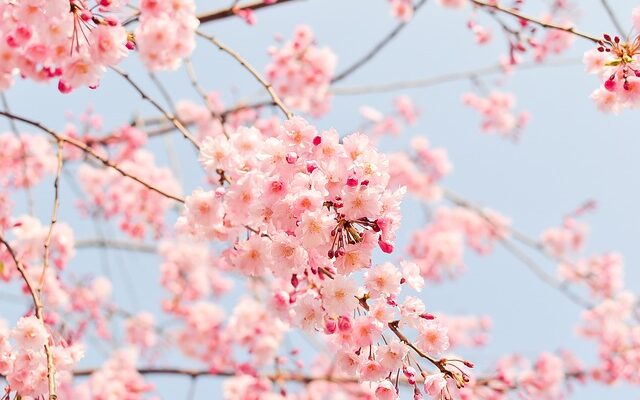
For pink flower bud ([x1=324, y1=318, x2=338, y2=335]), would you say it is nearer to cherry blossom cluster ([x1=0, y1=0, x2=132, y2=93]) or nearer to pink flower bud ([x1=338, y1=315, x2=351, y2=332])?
pink flower bud ([x1=338, y1=315, x2=351, y2=332])

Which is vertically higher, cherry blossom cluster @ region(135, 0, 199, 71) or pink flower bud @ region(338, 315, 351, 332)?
cherry blossom cluster @ region(135, 0, 199, 71)

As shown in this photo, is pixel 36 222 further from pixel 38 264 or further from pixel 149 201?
pixel 149 201

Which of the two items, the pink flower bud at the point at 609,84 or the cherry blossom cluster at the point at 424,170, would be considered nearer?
the pink flower bud at the point at 609,84

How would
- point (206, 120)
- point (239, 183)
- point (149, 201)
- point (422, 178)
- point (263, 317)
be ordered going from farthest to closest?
point (422, 178), point (206, 120), point (149, 201), point (263, 317), point (239, 183)

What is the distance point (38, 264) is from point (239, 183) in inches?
128

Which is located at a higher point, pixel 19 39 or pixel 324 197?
pixel 19 39

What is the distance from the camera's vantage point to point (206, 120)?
8125 mm

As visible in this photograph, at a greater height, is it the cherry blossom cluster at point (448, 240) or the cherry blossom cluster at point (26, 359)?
the cherry blossom cluster at point (448, 240)

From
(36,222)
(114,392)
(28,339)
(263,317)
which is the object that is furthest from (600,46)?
(114,392)

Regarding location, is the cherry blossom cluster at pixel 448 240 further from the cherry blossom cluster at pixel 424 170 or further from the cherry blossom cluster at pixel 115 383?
the cherry blossom cluster at pixel 115 383

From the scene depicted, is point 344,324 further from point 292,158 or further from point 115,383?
point 115,383

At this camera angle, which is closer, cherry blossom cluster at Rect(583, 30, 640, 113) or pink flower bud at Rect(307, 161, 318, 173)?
pink flower bud at Rect(307, 161, 318, 173)

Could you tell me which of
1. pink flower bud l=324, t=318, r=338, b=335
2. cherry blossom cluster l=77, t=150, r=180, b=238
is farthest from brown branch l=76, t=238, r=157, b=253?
pink flower bud l=324, t=318, r=338, b=335

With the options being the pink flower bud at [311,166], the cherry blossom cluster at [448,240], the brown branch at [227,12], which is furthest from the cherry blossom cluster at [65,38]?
the cherry blossom cluster at [448,240]
